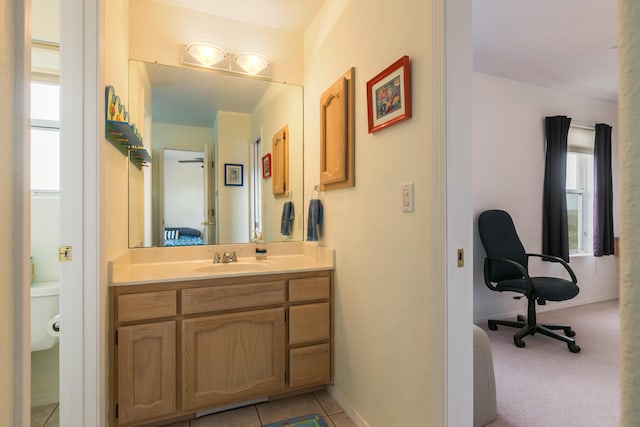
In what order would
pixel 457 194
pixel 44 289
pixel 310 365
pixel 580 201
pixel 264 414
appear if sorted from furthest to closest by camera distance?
1. pixel 580 201
2. pixel 310 365
3. pixel 264 414
4. pixel 44 289
5. pixel 457 194

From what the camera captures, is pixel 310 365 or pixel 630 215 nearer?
pixel 630 215

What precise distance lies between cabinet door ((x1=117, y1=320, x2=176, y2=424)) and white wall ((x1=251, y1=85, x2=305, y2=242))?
3.40 ft

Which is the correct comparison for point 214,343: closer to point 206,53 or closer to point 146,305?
point 146,305

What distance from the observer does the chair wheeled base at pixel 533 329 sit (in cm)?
262

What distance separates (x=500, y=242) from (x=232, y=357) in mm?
2651

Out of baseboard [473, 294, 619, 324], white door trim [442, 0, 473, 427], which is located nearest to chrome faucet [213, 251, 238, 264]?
white door trim [442, 0, 473, 427]

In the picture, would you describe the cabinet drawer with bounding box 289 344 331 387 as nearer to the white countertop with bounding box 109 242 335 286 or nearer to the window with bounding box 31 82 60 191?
the white countertop with bounding box 109 242 335 286

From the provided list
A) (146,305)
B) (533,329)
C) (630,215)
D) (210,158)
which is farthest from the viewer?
(533,329)

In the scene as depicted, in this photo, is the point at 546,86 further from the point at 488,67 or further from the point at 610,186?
the point at 610,186

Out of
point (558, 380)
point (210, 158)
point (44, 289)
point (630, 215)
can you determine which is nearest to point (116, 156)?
point (210, 158)

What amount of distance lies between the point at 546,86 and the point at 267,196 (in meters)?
3.38

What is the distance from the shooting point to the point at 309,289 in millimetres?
1998

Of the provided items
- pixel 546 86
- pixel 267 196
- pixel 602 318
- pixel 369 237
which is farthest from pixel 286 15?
pixel 602 318

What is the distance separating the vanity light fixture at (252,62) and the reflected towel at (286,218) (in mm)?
1061
